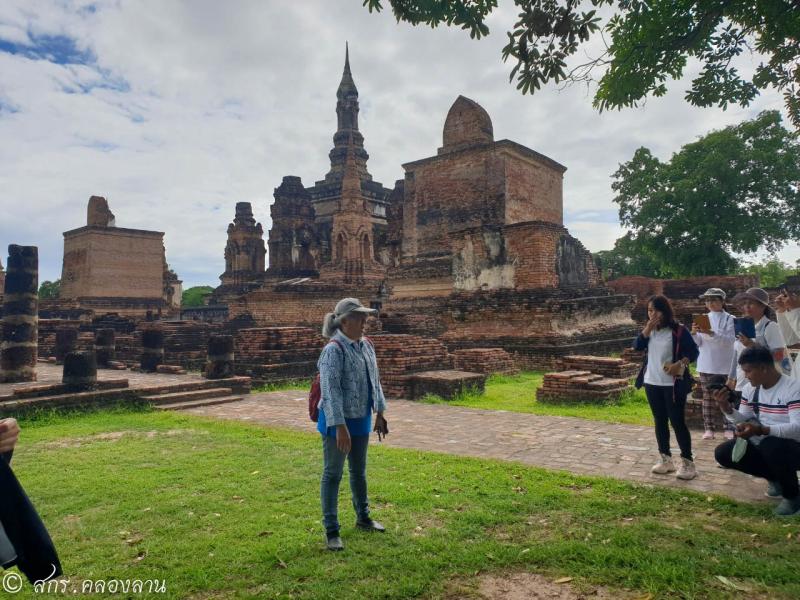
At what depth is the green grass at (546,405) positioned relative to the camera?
767 cm

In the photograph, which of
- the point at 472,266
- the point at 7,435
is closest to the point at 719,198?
the point at 472,266

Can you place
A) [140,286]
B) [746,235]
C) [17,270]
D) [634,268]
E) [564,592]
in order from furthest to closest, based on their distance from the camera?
[634,268] < [140,286] < [746,235] < [17,270] < [564,592]

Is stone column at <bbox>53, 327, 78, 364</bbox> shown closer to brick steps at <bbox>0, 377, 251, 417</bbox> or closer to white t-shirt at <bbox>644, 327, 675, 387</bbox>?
brick steps at <bbox>0, 377, 251, 417</bbox>

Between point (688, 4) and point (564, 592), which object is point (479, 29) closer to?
point (688, 4)

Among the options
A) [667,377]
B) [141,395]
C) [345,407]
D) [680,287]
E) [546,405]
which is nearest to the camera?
[345,407]

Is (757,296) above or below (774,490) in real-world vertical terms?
above

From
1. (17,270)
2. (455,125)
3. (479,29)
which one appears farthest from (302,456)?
(455,125)

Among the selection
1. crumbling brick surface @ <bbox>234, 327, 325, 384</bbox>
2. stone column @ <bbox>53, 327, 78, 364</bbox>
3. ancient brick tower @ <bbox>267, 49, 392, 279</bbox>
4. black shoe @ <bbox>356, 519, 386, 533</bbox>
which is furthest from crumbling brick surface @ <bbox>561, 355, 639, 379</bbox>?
ancient brick tower @ <bbox>267, 49, 392, 279</bbox>

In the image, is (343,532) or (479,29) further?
(479,29)

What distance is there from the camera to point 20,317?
35.9 feet

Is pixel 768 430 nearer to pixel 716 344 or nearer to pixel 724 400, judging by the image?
pixel 724 400

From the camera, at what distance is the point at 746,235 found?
25562mm

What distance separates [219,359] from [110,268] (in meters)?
20.4

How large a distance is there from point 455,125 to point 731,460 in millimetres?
17929
